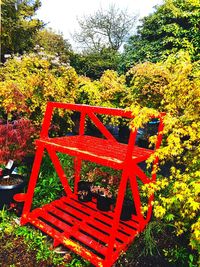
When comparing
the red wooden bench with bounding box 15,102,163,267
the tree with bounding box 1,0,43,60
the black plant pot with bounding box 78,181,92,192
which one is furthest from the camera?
the tree with bounding box 1,0,43,60

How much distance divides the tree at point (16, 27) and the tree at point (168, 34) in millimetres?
10957

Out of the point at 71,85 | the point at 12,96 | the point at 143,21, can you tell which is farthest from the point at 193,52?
the point at 12,96

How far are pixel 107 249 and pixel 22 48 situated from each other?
64.6ft

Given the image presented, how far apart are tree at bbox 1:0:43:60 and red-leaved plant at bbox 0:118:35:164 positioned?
617 inches

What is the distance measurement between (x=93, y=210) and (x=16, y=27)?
1783 cm

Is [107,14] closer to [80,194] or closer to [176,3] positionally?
[176,3]

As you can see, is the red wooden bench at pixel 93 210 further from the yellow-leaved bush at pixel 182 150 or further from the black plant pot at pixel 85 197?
the yellow-leaved bush at pixel 182 150

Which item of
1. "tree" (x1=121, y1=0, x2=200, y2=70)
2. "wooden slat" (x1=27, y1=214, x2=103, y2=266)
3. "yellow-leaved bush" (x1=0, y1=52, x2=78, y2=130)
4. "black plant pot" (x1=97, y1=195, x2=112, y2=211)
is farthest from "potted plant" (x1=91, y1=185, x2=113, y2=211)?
"tree" (x1=121, y1=0, x2=200, y2=70)

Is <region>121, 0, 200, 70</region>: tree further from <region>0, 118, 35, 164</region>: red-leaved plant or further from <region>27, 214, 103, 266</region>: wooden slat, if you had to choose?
<region>27, 214, 103, 266</region>: wooden slat

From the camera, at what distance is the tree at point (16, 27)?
1756 centimetres

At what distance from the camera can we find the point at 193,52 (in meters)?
8.44

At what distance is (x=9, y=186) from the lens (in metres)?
3.58

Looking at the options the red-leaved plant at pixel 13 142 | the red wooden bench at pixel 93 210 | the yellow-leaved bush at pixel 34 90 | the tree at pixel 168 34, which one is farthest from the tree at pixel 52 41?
the red wooden bench at pixel 93 210

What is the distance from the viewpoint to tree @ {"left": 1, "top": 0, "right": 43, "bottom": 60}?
17.6 metres
